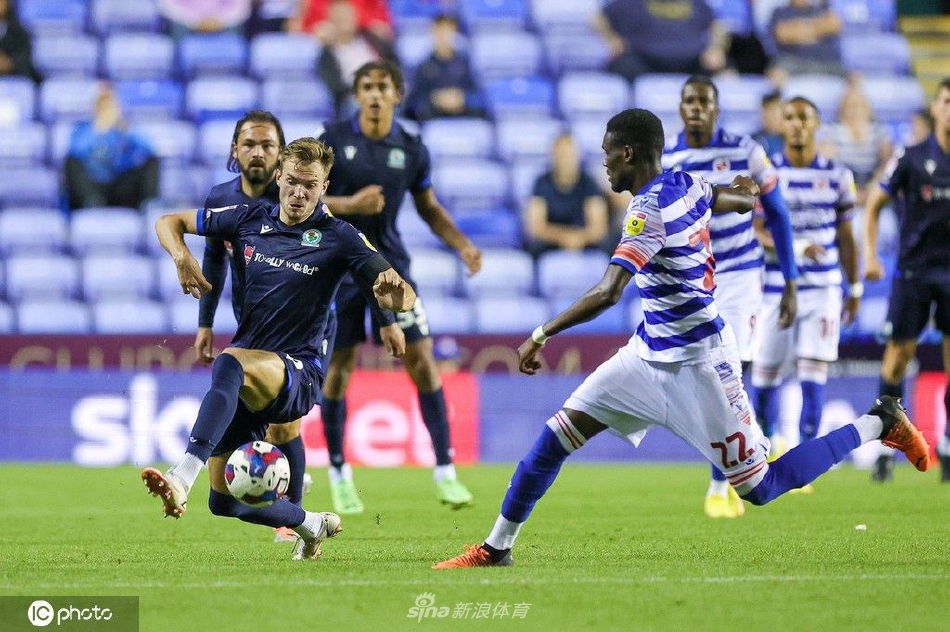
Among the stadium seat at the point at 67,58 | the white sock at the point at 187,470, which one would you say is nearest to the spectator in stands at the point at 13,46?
the stadium seat at the point at 67,58

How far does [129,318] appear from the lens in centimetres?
1330

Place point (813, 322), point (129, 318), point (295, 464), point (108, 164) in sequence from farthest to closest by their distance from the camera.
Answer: point (108, 164) → point (129, 318) → point (813, 322) → point (295, 464)

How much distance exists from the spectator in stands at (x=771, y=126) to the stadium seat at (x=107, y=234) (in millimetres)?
5761

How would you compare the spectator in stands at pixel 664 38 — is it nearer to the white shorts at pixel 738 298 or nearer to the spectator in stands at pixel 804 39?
the spectator in stands at pixel 804 39

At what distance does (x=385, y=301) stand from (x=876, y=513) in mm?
3644

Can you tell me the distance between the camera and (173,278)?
540 inches

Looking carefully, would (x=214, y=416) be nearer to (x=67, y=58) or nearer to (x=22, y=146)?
→ (x=22, y=146)

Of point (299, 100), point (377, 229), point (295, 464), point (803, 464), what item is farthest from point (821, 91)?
point (803, 464)

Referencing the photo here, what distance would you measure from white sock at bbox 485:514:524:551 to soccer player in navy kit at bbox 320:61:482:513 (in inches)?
106

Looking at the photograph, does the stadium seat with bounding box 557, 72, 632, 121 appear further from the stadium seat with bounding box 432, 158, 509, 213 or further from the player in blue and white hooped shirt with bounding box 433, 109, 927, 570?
the player in blue and white hooped shirt with bounding box 433, 109, 927, 570

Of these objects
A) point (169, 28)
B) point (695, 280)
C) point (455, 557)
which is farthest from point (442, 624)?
point (169, 28)

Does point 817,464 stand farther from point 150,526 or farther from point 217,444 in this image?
point 150,526

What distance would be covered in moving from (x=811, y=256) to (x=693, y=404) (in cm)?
441

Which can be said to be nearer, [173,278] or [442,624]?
[442,624]
